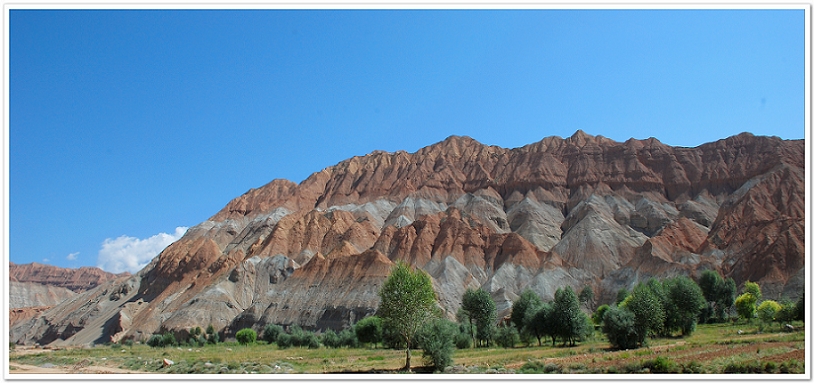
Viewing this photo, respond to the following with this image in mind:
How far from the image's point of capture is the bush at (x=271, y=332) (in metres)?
87.2

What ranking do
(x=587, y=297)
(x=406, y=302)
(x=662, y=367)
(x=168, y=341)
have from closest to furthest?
(x=662, y=367) < (x=406, y=302) < (x=168, y=341) < (x=587, y=297)

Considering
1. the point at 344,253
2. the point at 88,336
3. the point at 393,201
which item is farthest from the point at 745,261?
the point at 88,336

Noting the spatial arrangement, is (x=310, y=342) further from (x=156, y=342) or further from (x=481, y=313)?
(x=156, y=342)

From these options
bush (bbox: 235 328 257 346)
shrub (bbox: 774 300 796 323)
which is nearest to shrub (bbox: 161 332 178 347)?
bush (bbox: 235 328 257 346)

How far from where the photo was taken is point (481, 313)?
5912 centimetres

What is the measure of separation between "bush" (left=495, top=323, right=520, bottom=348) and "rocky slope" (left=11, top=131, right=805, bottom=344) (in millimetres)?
36729

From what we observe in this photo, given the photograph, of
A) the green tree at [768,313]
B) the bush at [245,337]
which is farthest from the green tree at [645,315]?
the bush at [245,337]

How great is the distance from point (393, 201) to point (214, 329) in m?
75.9

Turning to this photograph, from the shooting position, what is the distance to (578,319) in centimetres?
4925

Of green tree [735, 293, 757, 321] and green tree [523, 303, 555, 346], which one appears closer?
green tree [523, 303, 555, 346]

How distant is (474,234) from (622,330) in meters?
82.1

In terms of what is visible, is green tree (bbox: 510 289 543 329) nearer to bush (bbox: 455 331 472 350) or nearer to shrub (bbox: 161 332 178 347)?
bush (bbox: 455 331 472 350)

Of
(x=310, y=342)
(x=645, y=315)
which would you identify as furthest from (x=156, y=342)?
(x=645, y=315)

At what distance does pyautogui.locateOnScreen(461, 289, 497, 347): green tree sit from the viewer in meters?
58.0
